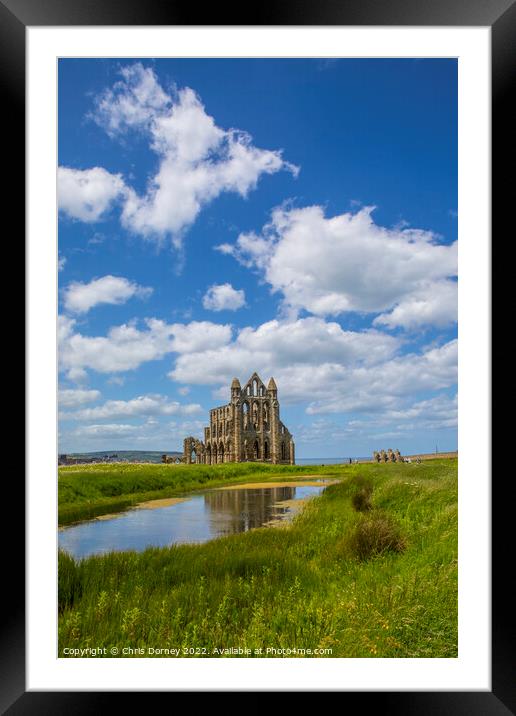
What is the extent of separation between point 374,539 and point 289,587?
3.03 feet

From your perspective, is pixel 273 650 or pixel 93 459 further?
pixel 93 459

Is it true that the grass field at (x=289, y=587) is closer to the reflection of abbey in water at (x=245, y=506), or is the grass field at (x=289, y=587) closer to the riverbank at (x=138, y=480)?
the riverbank at (x=138, y=480)

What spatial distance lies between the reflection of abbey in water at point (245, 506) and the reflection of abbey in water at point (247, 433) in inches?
25.2

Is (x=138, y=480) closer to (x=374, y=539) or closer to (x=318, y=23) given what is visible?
(x=374, y=539)

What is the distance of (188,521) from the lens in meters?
4.14

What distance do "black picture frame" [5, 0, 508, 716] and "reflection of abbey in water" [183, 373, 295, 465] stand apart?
2553 millimetres

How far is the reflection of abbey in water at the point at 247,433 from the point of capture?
538 centimetres

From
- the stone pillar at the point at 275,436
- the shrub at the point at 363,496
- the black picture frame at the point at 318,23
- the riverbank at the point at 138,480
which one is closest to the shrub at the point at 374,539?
the shrub at the point at 363,496

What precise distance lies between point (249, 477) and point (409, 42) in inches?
202

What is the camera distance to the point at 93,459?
158 inches

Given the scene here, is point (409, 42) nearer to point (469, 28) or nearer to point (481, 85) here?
point (469, 28)

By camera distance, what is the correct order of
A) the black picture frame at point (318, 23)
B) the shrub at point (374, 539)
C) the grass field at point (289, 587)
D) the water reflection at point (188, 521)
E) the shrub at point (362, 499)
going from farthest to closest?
the shrub at point (362, 499), the shrub at point (374, 539), the water reflection at point (188, 521), the grass field at point (289, 587), the black picture frame at point (318, 23)

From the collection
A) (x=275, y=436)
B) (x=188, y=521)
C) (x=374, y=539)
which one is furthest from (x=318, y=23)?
(x=275, y=436)

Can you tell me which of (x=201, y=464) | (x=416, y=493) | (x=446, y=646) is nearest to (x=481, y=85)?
(x=416, y=493)
